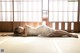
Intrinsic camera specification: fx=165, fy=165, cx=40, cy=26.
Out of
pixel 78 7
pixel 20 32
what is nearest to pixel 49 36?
pixel 20 32

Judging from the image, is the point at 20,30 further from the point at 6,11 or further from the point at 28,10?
the point at 6,11

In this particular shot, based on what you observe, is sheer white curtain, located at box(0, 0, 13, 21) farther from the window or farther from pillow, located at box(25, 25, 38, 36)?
pillow, located at box(25, 25, 38, 36)

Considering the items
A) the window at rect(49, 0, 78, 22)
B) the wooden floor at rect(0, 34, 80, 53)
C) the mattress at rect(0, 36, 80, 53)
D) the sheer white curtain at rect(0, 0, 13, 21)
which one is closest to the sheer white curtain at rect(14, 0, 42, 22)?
the sheer white curtain at rect(0, 0, 13, 21)

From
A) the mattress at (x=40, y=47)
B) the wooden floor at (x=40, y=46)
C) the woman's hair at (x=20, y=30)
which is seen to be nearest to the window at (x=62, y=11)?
the woman's hair at (x=20, y=30)

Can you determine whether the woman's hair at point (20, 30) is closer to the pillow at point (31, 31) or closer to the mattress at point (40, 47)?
the pillow at point (31, 31)

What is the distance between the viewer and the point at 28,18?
719 centimetres

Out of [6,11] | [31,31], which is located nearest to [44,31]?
[31,31]

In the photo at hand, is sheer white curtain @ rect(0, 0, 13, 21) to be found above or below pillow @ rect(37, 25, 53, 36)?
above

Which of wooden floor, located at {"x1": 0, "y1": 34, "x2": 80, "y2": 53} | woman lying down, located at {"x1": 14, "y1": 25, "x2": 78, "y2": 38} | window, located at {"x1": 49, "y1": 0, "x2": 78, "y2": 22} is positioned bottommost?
wooden floor, located at {"x1": 0, "y1": 34, "x2": 80, "y2": 53}

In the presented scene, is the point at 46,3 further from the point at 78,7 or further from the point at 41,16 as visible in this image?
the point at 78,7

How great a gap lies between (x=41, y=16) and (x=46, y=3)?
592mm

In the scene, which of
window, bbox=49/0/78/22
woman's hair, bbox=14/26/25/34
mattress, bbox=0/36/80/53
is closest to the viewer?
mattress, bbox=0/36/80/53

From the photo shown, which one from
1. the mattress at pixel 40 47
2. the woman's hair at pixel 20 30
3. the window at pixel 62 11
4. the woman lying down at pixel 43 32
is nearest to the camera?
the mattress at pixel 40 47

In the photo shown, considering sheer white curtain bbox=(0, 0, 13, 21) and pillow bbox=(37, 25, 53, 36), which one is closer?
pillow bbox=(37, 25, 53, 36)
